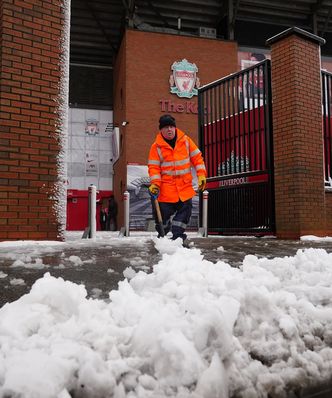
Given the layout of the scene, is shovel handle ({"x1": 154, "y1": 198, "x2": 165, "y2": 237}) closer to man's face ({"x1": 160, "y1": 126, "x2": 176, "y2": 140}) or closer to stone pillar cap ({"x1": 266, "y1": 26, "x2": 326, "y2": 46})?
man's face ({"x1": 160, "y1": 126, "x2": 176, "y2": 140})

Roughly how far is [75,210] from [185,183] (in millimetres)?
15831

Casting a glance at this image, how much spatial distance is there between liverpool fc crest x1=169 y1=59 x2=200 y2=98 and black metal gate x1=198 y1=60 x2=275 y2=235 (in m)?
9.12

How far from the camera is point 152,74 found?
1712cm

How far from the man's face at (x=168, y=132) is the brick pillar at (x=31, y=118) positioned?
1197mm

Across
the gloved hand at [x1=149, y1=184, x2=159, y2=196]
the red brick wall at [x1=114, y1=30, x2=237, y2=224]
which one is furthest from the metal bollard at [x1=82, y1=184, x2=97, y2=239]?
the red brick wall at [x1=114, y1=30, x2=237, y2=224]

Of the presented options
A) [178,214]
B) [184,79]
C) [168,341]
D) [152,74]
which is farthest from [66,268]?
[184,79]

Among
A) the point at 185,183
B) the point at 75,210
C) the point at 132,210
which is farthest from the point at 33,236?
the point at 75,210

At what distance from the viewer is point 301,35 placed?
260 inches

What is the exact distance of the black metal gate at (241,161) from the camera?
23.0 ft

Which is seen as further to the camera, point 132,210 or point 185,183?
point 132,210

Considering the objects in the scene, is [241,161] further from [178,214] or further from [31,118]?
[31,118]

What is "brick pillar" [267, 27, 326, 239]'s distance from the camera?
633 cm

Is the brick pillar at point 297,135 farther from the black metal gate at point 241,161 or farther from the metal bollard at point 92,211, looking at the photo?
the metal bollard at point 92,211

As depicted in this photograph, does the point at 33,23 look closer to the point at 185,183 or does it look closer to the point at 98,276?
the point at 185,183
